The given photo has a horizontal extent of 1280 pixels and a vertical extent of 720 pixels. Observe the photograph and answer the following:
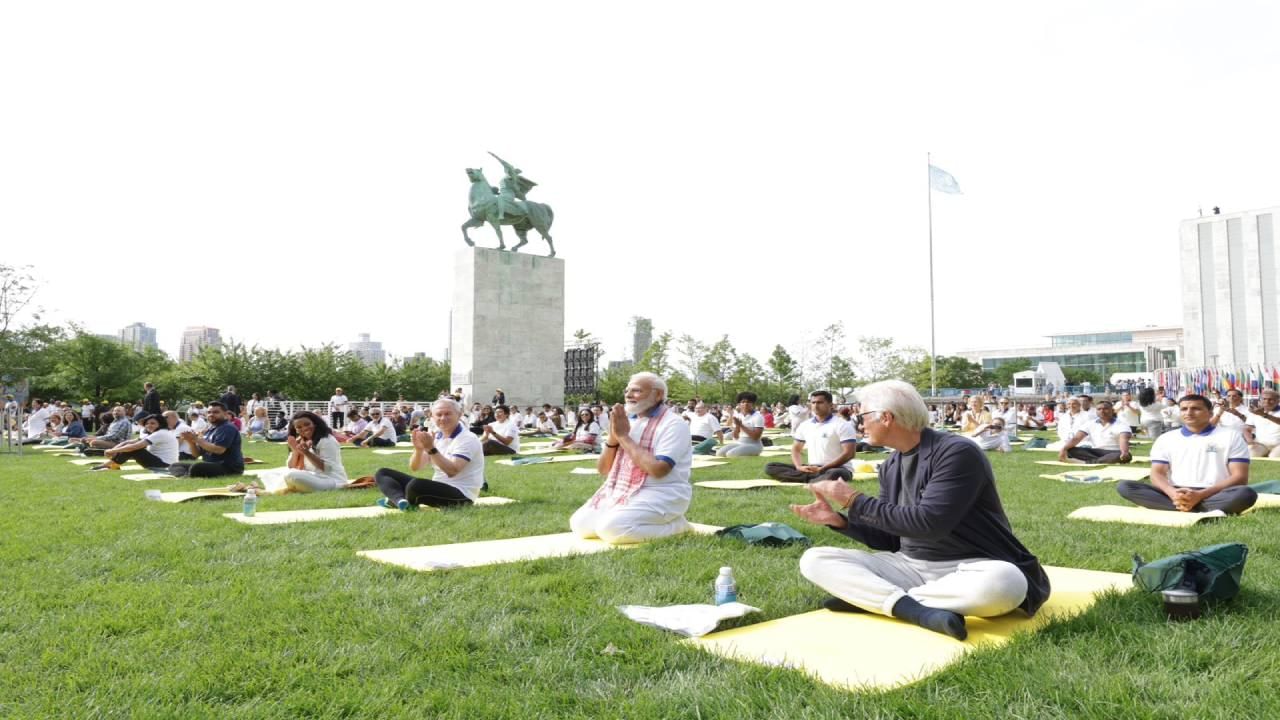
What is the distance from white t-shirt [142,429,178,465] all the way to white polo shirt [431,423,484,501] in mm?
6429

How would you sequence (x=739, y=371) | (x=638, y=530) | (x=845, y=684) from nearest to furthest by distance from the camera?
(x=845, y=684)
(x=638, y=530)
(x=739, y=371)

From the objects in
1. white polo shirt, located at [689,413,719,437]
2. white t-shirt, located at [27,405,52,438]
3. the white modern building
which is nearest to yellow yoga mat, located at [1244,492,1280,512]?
white polo shirt, located at [689,413,719,437]

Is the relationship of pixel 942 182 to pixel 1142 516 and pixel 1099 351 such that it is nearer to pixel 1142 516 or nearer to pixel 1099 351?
pixel 1142 516

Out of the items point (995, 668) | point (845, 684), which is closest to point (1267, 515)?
point (995, 668)

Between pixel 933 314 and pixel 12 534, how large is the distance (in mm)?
34566

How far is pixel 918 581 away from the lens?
3742mm

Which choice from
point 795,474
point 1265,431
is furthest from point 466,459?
point 1265,431

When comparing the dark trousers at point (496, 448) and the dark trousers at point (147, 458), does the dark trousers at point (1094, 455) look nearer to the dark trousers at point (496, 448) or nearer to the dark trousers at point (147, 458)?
the dark trousers at point (496, 448)

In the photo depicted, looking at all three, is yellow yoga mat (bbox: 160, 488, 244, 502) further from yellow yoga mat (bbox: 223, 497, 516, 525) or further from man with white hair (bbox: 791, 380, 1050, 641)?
man with white hair (bbox: 791, 380, 1050, 641)

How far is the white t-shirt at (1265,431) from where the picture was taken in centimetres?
1241

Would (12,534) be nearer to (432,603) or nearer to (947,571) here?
(432,603)

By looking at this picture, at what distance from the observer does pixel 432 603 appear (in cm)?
395

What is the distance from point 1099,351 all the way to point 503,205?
92.9 meters

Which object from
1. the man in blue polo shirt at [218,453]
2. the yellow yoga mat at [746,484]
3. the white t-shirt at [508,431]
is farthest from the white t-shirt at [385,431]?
the yellow yoga mat at [746,484]
